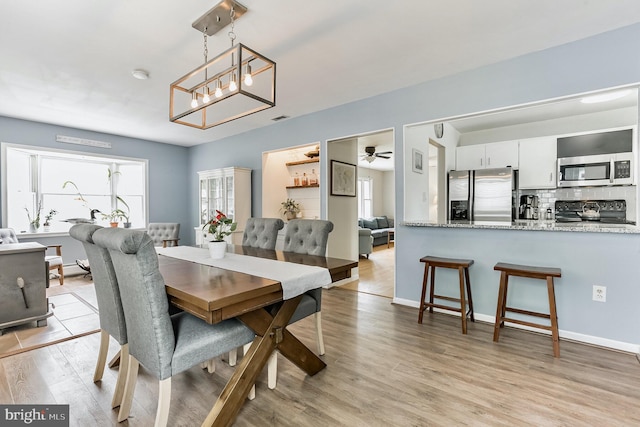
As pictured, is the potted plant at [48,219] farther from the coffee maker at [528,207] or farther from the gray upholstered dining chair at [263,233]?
the coffee maker at [528,207]

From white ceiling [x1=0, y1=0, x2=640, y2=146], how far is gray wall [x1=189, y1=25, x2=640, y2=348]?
144mm

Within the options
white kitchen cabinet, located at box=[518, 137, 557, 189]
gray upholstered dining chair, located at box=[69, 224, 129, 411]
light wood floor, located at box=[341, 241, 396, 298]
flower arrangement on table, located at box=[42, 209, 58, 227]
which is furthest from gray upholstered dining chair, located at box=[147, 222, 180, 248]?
white kitchen cabinet, located at box=[518, 137, 557, 189]

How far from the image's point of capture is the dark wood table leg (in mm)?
1503

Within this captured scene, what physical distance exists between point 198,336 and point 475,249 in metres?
2.65

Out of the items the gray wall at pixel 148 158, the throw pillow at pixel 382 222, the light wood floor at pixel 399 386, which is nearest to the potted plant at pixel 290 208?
the gray wall at pixel 148 158

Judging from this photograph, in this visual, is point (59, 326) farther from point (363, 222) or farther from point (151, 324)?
point (363, 222)

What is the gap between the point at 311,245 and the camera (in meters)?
2.61

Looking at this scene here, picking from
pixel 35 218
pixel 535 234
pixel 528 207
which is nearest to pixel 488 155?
pixel 528 207

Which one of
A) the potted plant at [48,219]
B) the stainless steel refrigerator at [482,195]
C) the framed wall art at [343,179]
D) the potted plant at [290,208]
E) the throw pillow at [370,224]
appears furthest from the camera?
the throw pillow at [370,224]

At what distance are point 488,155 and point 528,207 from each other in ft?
3.46

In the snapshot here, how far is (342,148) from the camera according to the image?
457 cm

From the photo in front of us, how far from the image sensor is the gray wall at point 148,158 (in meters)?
4.60

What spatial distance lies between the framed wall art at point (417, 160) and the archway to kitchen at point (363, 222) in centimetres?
33

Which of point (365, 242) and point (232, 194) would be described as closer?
point (232, 194)
